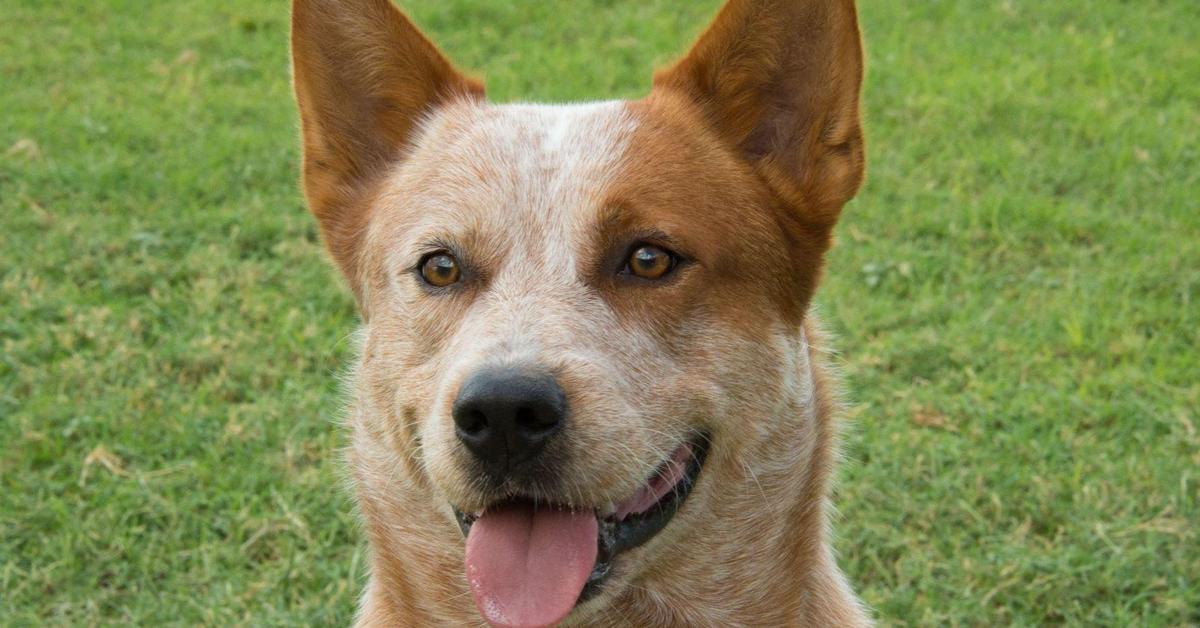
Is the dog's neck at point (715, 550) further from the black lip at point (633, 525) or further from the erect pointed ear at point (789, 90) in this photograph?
the erect pointed ear at point (789, 90)

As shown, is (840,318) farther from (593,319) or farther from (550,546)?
(550,546)

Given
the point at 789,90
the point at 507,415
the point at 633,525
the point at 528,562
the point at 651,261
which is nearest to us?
the point at 507,415

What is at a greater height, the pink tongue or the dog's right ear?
the dog's right ear

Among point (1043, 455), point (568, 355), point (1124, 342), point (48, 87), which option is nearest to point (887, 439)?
point (1043, 455)

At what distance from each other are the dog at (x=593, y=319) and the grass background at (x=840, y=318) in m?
1.22

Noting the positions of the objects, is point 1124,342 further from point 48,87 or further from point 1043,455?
point 48,87

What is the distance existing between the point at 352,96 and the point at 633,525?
1.61 metres

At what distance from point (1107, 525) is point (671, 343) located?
2.61 metres

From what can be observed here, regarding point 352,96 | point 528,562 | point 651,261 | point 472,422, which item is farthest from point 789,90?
point 528,562

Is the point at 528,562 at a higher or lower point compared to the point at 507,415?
lower

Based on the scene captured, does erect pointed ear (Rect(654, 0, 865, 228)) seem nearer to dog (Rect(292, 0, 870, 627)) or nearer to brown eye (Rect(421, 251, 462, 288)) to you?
dog (Rect(292, 0, 870, 627))

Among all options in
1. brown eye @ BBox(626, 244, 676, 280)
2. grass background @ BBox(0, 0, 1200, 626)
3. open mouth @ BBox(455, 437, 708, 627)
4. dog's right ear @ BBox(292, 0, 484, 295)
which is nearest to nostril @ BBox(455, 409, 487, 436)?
open mouth @ BBox(455, 437, 708, 627)

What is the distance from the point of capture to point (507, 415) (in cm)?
298

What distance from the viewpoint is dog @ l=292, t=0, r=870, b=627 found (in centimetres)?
315
